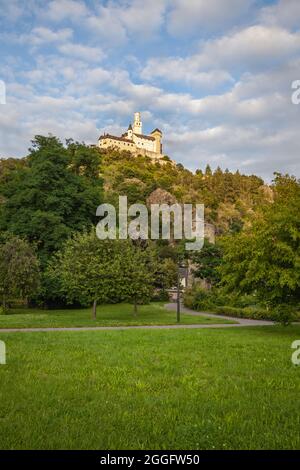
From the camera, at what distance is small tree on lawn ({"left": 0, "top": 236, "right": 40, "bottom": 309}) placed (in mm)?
32781

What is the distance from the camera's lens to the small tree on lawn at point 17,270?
32781 mm

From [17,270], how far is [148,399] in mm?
27222

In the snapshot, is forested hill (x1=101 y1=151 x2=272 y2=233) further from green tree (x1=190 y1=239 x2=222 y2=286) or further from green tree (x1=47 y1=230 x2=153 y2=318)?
green tree (x1=47 y1=230 x2=153 y2=318)

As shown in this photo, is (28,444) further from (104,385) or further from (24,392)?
(104,385)

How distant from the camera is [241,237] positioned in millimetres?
19859

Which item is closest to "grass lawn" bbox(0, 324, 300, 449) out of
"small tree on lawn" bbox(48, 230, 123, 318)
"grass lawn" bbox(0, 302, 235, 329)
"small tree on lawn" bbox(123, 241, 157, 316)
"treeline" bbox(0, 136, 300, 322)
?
"treeline" bbox(0, 136, 300, 322)

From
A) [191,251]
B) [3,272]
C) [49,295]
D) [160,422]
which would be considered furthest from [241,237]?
[191,251]

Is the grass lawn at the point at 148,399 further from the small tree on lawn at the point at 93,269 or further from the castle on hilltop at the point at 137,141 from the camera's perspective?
the castle on hilltop at the point at 137,141

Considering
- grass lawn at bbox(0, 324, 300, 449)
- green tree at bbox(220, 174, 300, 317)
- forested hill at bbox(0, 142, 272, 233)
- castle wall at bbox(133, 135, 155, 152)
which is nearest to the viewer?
grass lawn at bbox(0, 324, 300, 449)

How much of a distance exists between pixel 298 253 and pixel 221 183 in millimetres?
99622

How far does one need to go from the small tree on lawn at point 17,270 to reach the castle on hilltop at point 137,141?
127 meters

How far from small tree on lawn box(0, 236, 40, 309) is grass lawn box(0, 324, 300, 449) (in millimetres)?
20995

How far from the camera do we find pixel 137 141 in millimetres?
174250

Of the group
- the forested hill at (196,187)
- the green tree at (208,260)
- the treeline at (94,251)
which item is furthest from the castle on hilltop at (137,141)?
the green tree at (208,260)
